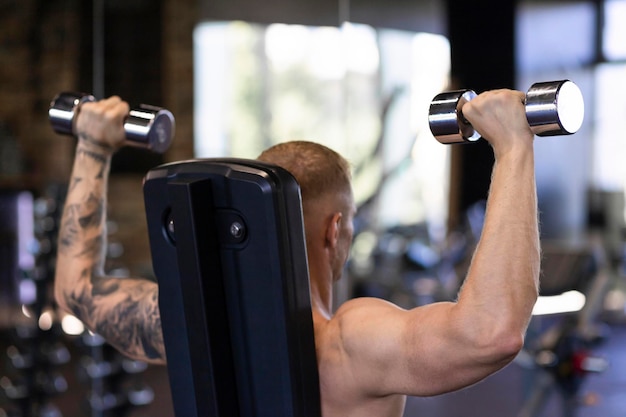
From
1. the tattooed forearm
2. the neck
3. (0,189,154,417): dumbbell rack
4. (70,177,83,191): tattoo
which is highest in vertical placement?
(70,177,83,191): tattoo

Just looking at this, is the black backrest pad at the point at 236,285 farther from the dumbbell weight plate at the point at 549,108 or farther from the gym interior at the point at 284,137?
the gym interior at the point at 284,137

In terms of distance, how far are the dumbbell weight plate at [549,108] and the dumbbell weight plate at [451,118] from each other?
12cm

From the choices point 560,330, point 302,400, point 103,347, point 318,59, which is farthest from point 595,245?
point 302,400

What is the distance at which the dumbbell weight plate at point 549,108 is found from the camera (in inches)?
43.7

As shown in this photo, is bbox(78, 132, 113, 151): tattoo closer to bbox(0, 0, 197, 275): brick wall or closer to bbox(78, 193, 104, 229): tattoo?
bbox(78, 193, 104, 229): tattoo

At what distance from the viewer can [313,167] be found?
150 cm

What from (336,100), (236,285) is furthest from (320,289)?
(336,100)

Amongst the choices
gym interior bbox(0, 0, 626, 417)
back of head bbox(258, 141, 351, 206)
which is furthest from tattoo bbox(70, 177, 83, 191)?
gym interior bbox(0, 0, 626, 417)

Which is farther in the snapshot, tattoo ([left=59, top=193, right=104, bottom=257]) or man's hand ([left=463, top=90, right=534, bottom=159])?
tattoo ([left=59, top=193, right=104, bottom=257])

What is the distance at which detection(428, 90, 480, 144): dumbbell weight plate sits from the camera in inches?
48.0

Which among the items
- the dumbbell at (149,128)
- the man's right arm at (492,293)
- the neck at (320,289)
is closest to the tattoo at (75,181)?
the dumbbell at (149,128)

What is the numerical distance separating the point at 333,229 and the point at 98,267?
1.72 ft

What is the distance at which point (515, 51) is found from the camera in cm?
340

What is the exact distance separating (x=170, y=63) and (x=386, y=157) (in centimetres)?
99
